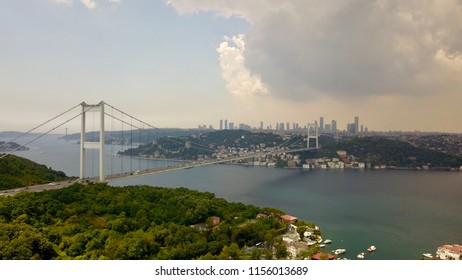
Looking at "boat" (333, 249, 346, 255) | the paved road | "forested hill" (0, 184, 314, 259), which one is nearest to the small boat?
"boat" (333, 249, 346, 255)

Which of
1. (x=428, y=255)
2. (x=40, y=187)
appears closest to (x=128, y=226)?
(x=40, y=187)

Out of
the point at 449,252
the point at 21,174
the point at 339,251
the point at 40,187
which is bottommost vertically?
the point at 339,251

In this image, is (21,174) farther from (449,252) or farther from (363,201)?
(363,201)

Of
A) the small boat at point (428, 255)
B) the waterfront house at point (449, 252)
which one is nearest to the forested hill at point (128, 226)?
the small boat at point (428, 255)

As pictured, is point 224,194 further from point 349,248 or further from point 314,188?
point 349,248

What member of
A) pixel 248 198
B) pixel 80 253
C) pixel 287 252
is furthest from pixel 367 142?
pixel 80 253

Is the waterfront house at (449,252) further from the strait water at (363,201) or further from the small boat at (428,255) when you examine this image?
the strait water at (363,201)
